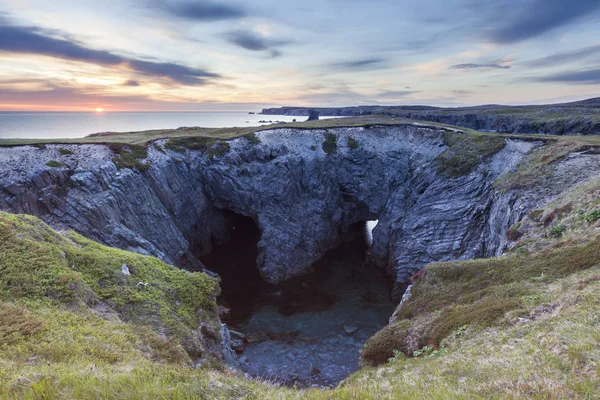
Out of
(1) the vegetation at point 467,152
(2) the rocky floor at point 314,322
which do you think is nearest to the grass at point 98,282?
(2) the rocky floor at point 314,322

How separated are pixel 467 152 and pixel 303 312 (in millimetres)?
31692

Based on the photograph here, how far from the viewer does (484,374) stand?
332 inches

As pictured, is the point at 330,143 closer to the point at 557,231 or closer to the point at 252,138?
the point at 252,138

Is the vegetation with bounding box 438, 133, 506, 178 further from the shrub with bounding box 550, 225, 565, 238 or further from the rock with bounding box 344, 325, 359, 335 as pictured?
the rock with bounding box 344, 325, 359, 335

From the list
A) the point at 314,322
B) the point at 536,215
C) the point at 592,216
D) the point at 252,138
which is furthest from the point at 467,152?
the point at 252,138

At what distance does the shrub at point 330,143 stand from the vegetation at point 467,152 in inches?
656

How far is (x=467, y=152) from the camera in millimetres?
45562

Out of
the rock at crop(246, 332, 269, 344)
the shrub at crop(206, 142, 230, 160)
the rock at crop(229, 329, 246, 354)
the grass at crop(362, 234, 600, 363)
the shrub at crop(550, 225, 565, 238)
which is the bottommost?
the rock at crop(246, 332, 269, 344)

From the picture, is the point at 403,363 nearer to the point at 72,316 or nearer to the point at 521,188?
the point at 72,316

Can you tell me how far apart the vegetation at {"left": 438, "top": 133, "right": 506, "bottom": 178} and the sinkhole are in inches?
705

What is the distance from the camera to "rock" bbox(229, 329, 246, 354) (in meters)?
30.8

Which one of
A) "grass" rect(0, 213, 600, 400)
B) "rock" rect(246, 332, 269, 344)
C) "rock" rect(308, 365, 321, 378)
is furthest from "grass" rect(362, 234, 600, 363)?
"rock" rect(246, 332, 269, 344)

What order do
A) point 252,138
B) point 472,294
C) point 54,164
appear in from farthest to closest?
point 252,138 → point 54,164 → point 472,294

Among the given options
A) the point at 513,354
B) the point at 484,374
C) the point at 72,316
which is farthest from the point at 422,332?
the point at 72,316
